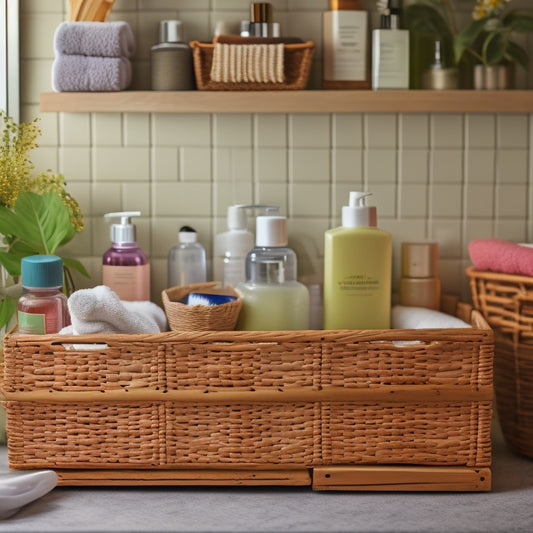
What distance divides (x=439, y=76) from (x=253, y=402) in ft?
2.10

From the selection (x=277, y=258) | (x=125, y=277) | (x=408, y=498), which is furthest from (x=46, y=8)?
(x=408, y=498)

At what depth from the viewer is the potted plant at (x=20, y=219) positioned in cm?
123

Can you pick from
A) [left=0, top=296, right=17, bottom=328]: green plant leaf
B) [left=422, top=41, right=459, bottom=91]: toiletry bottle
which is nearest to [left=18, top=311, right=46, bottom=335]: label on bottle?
[left=0, top=296, right=17, bottom=328]: green plant leaf

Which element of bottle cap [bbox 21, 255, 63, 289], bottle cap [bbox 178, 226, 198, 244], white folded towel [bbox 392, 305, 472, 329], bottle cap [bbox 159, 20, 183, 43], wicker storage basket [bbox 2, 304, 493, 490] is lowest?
wicker storage basket [bbox 2, 304, 493, 490]

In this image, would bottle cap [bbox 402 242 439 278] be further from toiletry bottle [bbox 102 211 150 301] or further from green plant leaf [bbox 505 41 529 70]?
toiletry bottle [bbox 102 211 150 301]

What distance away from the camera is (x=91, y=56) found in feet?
4.22

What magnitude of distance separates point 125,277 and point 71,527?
48 cm

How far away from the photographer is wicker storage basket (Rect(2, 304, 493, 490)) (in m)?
1.05

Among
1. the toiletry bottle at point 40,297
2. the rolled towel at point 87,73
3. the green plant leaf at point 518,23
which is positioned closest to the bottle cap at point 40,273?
the toiletry bottle at point 40,297

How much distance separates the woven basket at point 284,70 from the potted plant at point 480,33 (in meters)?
0.19

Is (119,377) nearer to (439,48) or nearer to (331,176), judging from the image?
(331,176)

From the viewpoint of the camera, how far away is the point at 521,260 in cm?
115

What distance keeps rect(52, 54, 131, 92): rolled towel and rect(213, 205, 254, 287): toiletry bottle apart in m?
0.28

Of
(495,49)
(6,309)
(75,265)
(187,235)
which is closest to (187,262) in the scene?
(187,235)
